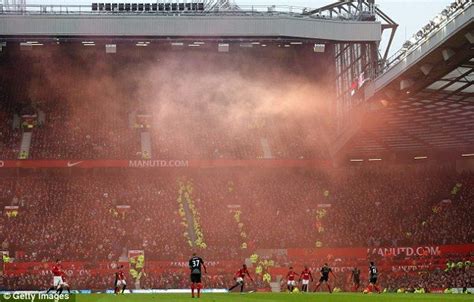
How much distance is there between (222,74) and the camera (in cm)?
7550

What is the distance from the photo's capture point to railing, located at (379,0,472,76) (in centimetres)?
3744

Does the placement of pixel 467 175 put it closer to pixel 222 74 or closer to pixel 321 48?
pixel 321 48

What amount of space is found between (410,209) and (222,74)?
20424 mm

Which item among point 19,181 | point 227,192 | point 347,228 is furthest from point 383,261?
point 19,181

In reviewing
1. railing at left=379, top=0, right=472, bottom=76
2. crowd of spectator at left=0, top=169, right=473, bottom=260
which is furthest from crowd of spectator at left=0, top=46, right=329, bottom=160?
railing at left=379, top=0, right=472, bottom=76

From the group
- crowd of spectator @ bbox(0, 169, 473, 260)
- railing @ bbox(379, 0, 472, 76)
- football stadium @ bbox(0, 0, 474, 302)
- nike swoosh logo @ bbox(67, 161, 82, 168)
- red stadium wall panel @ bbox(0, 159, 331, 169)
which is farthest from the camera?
nike swoosh logo @ bbox(67, 161, 82, 168)

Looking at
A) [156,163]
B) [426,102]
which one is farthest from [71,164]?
[426,102]

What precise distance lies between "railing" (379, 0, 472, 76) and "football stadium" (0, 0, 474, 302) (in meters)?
1.53

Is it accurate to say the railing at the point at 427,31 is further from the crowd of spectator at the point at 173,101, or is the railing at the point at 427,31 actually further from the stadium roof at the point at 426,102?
the crowd of spectator at the point at 173,101

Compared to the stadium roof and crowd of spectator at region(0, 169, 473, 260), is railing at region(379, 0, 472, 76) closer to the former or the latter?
the stadium roof

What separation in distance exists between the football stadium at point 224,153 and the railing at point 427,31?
5.03 feet

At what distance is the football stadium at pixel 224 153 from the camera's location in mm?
55656

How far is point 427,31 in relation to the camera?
137ft

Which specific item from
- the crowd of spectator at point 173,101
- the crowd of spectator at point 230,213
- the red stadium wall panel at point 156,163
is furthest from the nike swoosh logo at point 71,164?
the crowd of spectator at point 173,101
